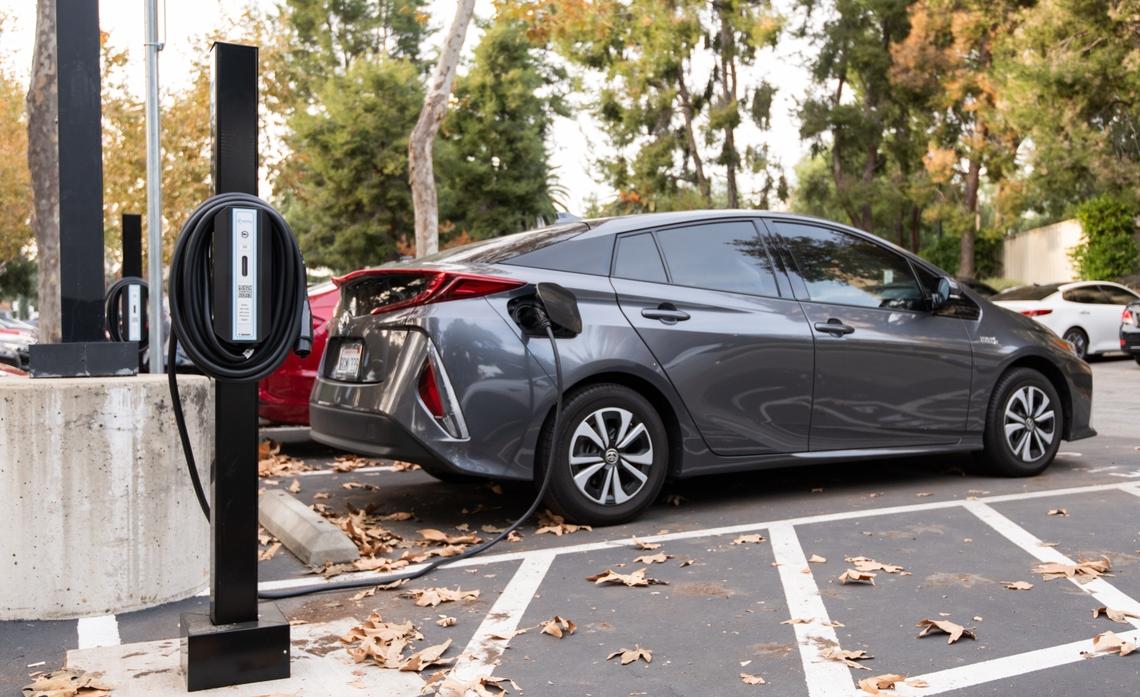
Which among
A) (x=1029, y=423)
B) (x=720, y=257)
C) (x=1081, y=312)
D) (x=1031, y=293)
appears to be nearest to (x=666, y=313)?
(x=720, y=257)

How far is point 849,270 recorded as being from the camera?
687cm

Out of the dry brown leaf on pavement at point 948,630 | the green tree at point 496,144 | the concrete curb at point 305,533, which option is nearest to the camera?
the dry brown leaf on pavement at point 948,630

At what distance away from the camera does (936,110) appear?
112 feet

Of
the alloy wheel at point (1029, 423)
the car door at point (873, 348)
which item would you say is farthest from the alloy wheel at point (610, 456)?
the alloy wheel at point (1029, 423)

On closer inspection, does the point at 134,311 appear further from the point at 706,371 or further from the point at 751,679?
the point at 751,679

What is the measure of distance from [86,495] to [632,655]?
2.15 meters

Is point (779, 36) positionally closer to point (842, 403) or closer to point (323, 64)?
point (323, 64)

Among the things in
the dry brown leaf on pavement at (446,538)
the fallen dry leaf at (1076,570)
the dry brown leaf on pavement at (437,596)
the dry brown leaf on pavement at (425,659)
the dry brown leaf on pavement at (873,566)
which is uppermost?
the fallen dry leaf at (1076,570)

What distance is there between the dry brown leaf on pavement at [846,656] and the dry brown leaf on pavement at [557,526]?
2.09 m

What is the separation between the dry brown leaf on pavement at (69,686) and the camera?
3494 millimetres

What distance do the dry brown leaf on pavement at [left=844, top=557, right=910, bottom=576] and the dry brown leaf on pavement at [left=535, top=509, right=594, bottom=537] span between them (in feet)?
4.53

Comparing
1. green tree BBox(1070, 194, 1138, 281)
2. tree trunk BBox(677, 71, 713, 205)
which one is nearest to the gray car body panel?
green tree BBox(1070, 194, 1138, 281)

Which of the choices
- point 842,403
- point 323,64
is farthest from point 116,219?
point 842,403

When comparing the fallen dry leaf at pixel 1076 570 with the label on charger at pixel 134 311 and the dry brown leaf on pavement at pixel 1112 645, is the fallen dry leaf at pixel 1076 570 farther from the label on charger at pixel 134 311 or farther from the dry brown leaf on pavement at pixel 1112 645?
the label on charger at pixel 134 311
